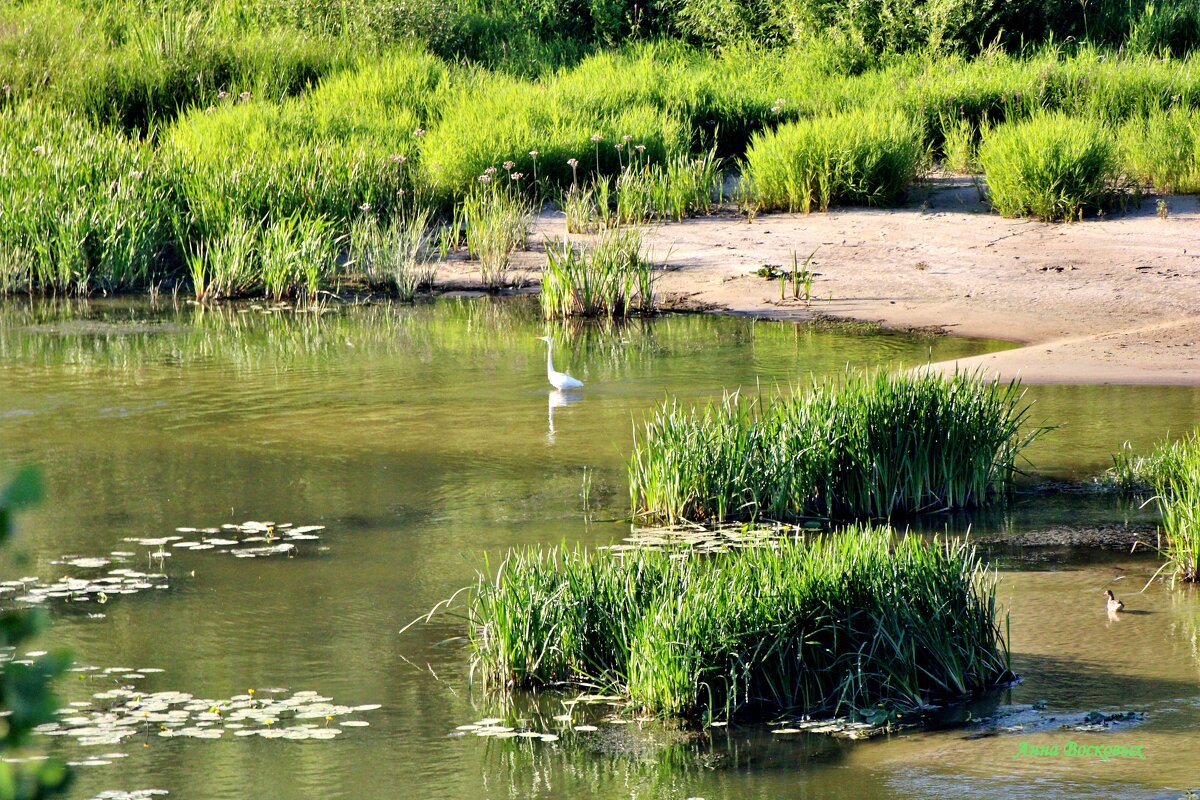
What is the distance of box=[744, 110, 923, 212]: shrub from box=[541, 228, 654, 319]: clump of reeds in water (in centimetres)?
334

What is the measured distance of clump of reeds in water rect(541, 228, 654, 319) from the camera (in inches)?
548

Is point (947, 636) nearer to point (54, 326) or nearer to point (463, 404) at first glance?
point (463, 404)

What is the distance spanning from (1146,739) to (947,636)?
0.77 metres

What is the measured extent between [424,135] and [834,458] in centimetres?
1146

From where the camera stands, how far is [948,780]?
4.57 metres

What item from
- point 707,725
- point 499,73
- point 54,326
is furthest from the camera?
point 499,73

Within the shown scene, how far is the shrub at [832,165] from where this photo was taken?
55.2 ft

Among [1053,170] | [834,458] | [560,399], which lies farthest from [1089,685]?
[1053,170]

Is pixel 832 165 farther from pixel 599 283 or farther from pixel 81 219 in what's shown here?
pixel 81 219

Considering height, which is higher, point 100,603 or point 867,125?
point 867,125

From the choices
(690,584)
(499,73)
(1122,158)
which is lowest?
(690,584)

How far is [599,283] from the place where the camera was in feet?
45.9

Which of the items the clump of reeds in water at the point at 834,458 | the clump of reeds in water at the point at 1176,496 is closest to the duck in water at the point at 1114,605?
the clump of reeds in water at the point at 1176,496

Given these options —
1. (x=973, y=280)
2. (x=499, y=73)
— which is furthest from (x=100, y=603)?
(x=499, y=73)
